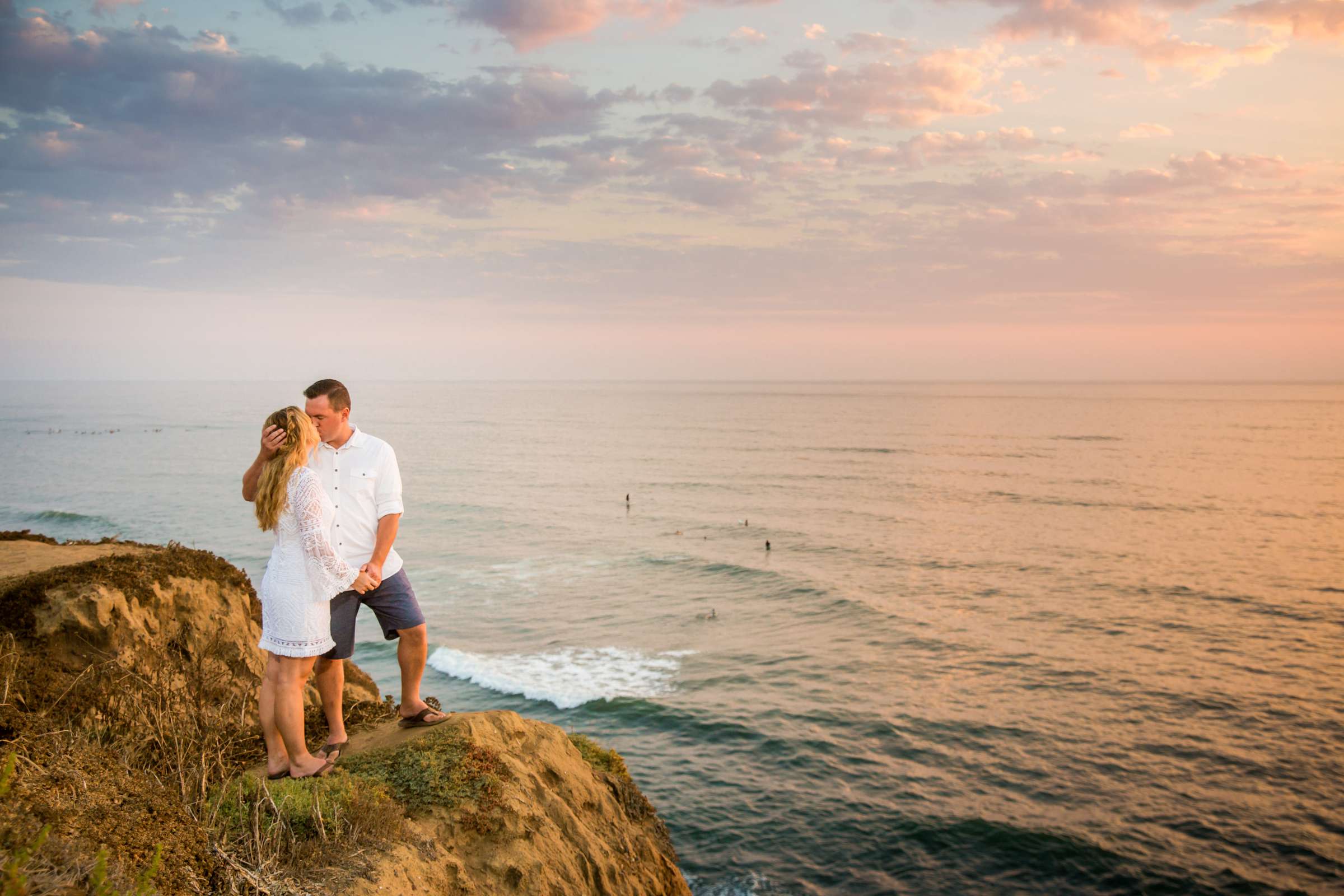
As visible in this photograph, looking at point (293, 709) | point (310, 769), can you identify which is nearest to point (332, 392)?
point (293, 709)

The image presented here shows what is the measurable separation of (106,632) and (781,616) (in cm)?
2405

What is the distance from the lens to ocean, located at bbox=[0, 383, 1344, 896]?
15047 mm

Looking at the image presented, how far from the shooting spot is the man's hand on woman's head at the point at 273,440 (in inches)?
216

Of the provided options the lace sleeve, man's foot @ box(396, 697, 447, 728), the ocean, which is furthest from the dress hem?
the ocean

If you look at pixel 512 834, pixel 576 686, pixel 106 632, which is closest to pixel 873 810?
pixel 576 686

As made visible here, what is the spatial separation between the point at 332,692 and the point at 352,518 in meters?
1.54

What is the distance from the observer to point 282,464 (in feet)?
18.1

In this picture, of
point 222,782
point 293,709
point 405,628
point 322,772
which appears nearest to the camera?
point 222,782

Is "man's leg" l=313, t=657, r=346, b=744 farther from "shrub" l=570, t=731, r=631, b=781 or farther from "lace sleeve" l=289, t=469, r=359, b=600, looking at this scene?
"shrub" l=570, t=731, r=631, b=781

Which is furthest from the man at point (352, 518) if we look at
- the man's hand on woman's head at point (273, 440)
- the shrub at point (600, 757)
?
the shrub at point (600, 757)

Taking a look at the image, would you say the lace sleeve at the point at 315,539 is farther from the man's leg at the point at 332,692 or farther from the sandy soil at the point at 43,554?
the sandy soil at the point at 43,554

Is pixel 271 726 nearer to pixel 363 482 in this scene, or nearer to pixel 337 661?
pixel 337 661

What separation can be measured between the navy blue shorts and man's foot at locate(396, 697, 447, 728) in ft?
2.42

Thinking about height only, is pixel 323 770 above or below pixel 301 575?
below
